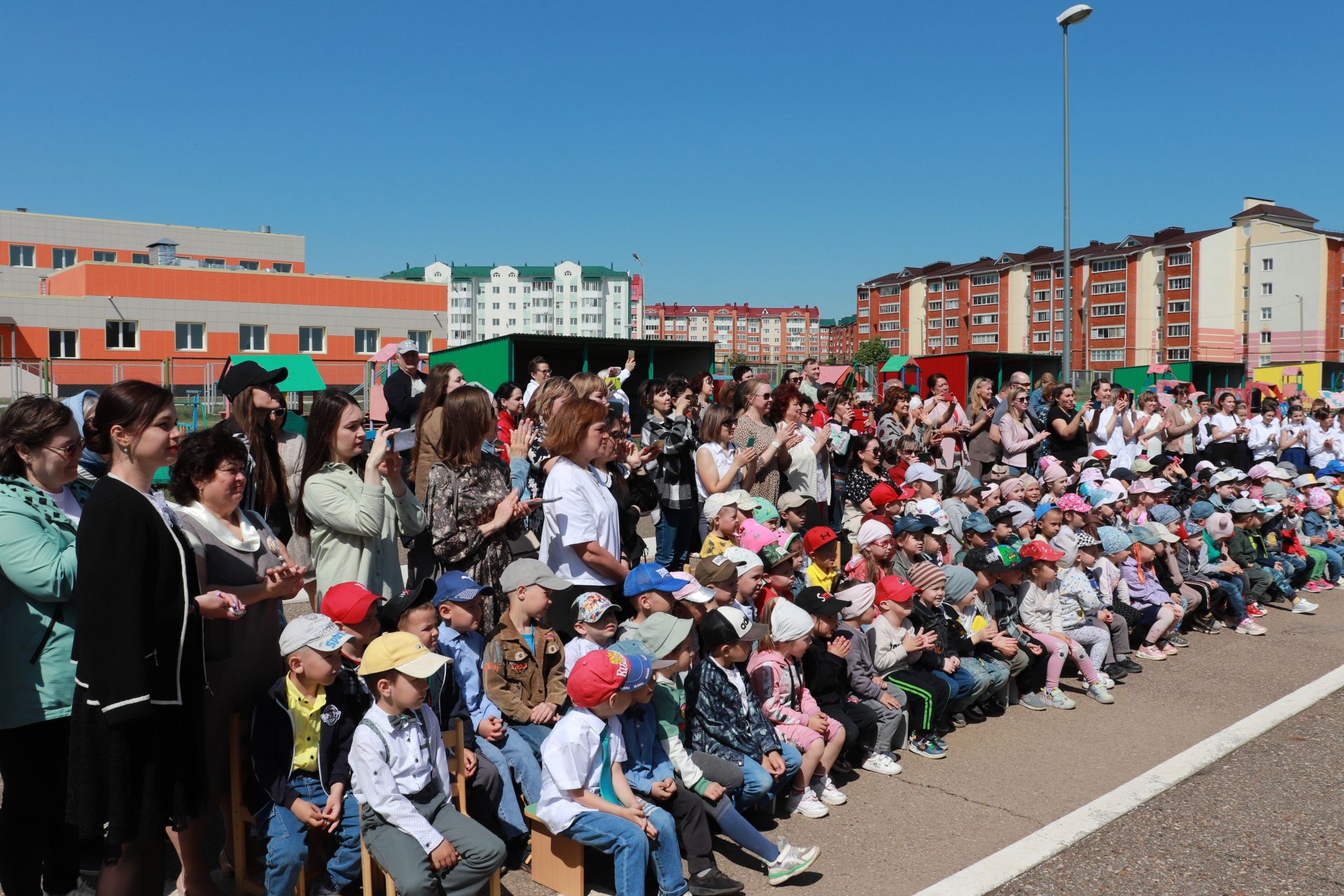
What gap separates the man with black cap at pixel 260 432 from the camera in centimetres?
509

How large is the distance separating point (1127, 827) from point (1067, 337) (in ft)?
50.0

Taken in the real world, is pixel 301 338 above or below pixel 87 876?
above

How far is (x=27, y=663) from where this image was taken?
3301mm

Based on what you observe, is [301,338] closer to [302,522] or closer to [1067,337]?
[1067,337]

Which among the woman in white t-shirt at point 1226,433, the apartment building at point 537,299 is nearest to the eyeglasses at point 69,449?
the woman in white t-shirt at point 1226,433

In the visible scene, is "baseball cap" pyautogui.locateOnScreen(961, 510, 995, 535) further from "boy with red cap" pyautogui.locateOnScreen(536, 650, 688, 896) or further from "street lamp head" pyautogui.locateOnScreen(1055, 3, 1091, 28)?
"street lamp head" pyautogui.locateOnScreen(1055, 3, 1091, 28)

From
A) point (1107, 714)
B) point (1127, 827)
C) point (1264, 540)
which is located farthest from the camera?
point (1264, 540)

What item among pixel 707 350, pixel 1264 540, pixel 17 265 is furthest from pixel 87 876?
pixel 17 265

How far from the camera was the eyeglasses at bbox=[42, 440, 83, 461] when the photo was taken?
345cm

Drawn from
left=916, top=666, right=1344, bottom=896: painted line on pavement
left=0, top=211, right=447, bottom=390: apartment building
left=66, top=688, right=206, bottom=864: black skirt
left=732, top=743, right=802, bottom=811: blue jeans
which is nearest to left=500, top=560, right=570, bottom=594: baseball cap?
left=732, top=743, right=802, bottom=811: blue jeans

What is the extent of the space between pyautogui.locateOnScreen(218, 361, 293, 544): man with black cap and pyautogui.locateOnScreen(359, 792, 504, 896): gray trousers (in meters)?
1.96

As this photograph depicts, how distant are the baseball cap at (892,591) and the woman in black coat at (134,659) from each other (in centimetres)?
384

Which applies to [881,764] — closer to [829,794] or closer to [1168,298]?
[829,794]

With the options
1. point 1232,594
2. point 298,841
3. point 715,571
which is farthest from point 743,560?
point 1232,594
